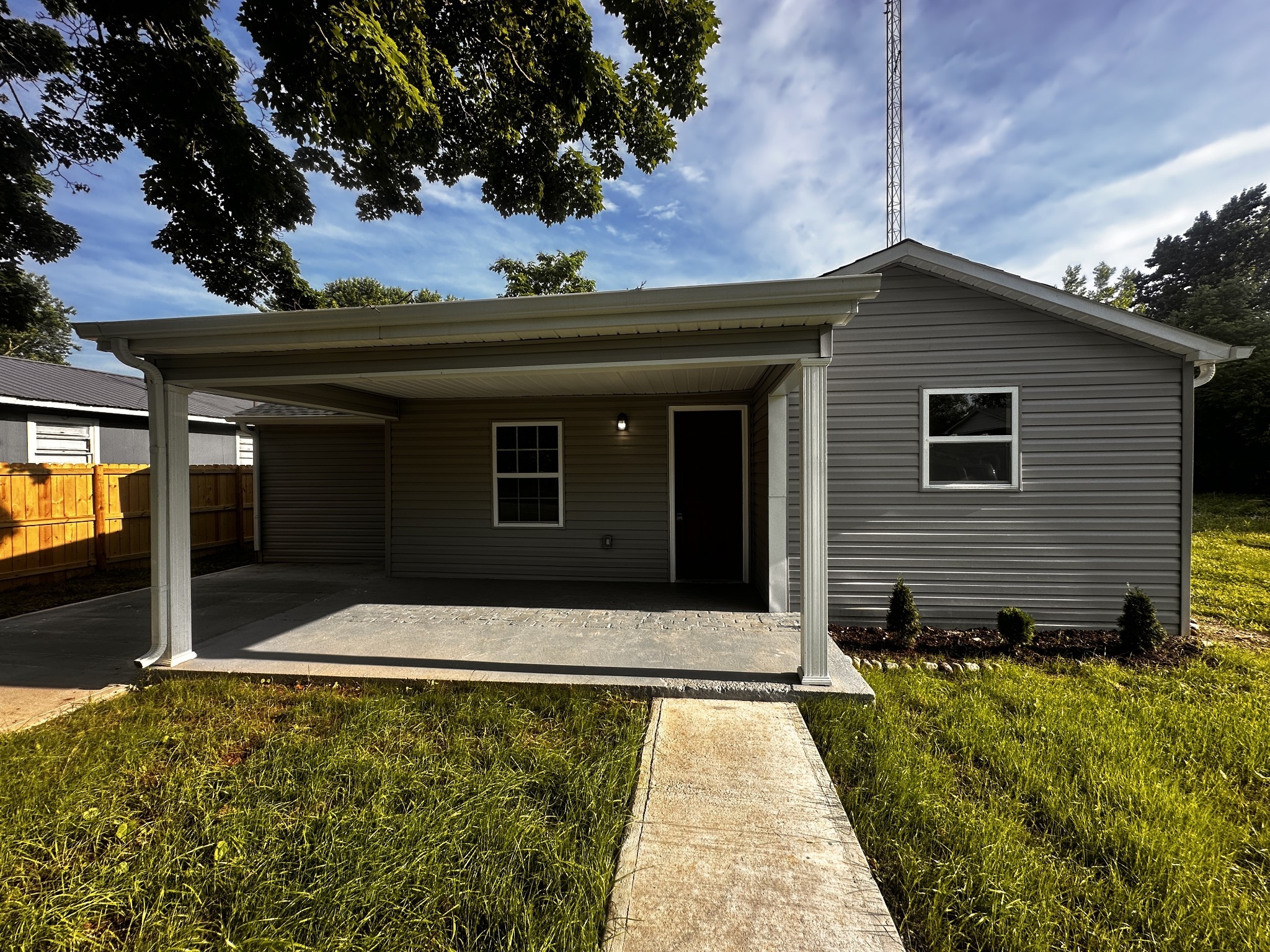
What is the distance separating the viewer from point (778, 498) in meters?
5.06

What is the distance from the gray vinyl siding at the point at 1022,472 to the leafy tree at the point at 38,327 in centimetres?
724

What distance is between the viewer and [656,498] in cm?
681

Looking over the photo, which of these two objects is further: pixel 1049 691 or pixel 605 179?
pixel 605 179

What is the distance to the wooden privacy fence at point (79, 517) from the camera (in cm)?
672

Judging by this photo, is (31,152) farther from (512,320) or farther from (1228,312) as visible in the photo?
(1228,312)

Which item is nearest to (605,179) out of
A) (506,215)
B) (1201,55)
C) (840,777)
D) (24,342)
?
(506,215)

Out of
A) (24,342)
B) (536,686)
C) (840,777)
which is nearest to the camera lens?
(840,777)

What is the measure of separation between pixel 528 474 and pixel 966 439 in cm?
519

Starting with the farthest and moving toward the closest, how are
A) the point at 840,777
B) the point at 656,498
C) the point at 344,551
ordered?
the point at 344,551
the point at 656,498
the point at 840,777

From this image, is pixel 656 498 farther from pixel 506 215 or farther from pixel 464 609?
pixel 506 215

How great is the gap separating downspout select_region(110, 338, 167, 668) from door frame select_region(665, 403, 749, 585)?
494cm

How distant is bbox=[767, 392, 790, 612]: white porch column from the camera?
5.05 metres

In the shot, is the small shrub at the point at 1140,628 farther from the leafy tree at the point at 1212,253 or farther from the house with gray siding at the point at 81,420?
the leafy tree at the point at 1212,253

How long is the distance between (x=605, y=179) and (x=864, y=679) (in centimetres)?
669
